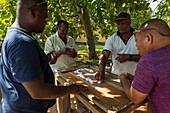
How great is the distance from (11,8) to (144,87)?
325 cm

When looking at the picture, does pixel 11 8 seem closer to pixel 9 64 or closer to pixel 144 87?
pixel 9 64

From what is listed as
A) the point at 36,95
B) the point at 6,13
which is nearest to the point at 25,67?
the point at 36,95

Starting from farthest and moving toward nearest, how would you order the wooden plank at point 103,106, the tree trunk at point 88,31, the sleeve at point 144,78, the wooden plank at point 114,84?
1. the tree trunk at point 88,31
2. the wooden plank at point 114,84
3. the wooden plank at point 103,106
4. the sleeve at point 144,78

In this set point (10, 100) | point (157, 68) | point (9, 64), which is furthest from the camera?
point (10, 100)

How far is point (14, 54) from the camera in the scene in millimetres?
1195

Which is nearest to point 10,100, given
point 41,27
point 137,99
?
point 41,27

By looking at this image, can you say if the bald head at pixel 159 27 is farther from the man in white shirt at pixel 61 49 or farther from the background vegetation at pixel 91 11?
the man in white shirt at pixel 61 49

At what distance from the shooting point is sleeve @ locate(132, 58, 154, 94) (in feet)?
3.78

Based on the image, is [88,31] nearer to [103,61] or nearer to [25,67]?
[103,61]

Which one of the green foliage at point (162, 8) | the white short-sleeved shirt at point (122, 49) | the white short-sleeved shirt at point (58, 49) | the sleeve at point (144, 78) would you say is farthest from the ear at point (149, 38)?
the green foliage at point (162, 8)

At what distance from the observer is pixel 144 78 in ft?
3.84

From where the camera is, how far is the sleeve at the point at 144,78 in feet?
3.78

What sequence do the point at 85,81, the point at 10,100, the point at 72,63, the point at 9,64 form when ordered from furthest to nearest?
the point at 72,63 < the point at 85,81 < the point at 10,100 < the point at 9,64

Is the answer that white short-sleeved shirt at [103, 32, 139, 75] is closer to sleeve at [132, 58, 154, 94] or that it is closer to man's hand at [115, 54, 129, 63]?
man's hand at [115, 54, 129, 63]
